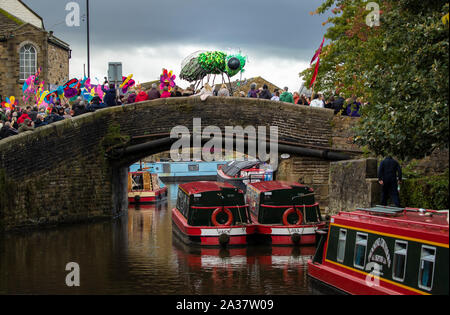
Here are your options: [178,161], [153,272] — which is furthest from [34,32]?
[153,272]

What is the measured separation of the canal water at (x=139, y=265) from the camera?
11.3 metres

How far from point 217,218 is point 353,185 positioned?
3314 mm

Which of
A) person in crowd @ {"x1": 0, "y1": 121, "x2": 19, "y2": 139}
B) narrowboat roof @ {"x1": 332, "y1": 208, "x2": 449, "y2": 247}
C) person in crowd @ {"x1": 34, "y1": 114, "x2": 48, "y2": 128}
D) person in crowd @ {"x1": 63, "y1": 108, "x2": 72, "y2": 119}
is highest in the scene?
person in crowd @ {"x1": 63, "y1": 108, "x2": 72, "y2": 119}

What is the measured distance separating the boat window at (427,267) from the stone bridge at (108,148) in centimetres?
1034

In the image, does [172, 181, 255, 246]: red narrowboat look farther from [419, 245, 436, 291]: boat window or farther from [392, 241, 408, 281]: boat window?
[419, 245, 436, 291]: boat window

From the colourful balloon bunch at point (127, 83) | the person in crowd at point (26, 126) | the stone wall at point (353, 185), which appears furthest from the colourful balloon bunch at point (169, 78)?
the stone wall at point (353, 185)

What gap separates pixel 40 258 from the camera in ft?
46.6

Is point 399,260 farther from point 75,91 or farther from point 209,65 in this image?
point 75,91

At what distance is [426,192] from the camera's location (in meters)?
12.1

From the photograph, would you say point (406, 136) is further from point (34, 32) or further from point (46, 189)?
point (34, 32)

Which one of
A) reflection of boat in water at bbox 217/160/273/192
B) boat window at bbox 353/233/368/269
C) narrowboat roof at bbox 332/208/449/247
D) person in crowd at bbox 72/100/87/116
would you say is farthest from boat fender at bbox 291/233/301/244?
reflection of boat in water at bbox 217/160/273/192

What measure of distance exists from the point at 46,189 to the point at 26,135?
1.93 metres

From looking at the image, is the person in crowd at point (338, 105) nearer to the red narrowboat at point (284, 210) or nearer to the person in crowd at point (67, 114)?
the red narrowboat at point (284, 210)

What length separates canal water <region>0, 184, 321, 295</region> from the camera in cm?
1134
